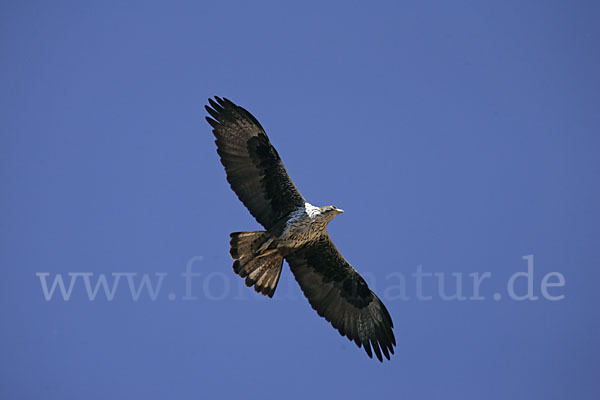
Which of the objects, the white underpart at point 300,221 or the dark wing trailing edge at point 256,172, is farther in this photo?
the dark wing trailing edge at point 256,172

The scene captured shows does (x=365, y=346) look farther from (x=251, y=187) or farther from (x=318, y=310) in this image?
(x=251, y=187)

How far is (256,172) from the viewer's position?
30.7ft

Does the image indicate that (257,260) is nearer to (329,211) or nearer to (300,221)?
(300,221)

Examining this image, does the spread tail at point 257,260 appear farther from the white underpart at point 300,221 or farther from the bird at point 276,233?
the white underpart at point 300,221

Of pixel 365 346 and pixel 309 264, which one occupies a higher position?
pixel 309 264

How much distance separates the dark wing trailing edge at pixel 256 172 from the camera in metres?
9.33

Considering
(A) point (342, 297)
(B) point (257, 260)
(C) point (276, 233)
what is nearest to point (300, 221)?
(C) point (276, 233)

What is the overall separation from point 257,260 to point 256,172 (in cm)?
125

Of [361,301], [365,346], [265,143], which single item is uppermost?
[265,143]

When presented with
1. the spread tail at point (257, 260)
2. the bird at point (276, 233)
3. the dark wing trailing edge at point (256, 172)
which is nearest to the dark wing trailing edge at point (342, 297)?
the bird at point (276, 233)

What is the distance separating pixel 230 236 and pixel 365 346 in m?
2.83

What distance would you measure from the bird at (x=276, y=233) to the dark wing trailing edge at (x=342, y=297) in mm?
15

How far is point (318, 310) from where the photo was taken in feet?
32.6

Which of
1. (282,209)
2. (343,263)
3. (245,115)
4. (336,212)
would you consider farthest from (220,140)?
(343,263)
